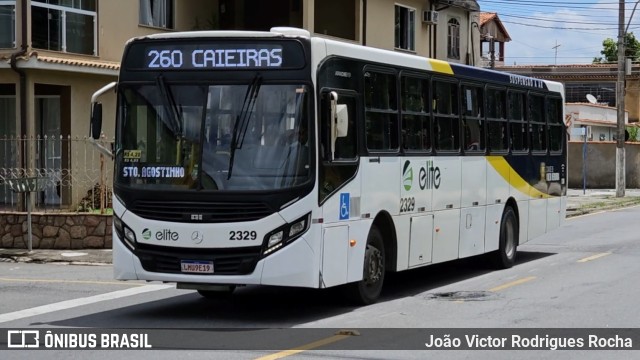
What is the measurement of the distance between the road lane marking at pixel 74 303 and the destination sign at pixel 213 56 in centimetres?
321

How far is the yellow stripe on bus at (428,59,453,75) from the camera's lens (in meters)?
13.7

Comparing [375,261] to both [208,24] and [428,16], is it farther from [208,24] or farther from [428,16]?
[428,16]

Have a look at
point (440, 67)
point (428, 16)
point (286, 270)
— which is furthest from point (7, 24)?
point (428, 16)

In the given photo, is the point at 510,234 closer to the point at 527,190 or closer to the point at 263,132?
the point at 527,190

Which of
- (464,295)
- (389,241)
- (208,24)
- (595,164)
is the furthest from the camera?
(595,164)

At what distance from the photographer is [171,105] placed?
35.6ft

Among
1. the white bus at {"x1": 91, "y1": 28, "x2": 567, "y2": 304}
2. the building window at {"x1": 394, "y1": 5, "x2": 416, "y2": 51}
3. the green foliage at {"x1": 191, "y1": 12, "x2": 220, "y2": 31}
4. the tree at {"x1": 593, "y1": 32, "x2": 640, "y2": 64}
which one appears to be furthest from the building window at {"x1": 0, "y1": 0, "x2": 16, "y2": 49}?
the tree at {"x1": 593, "y1": 32, "x2": 640, "y2": 64}

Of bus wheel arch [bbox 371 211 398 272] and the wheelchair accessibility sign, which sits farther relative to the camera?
bus wheel arch [bbox 371 211 398 272]

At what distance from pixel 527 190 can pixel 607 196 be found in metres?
22.0

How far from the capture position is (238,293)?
1329 cm

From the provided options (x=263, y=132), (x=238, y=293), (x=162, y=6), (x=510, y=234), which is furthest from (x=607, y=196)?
(x=263, y=132)

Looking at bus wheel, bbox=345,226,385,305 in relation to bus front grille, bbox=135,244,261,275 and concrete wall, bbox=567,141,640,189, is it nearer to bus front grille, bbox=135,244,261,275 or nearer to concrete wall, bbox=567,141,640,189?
bus front grille, bbox=135,244,261,275

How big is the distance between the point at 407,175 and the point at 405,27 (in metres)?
21.6

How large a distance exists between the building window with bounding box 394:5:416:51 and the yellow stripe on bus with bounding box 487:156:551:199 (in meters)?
16.3
